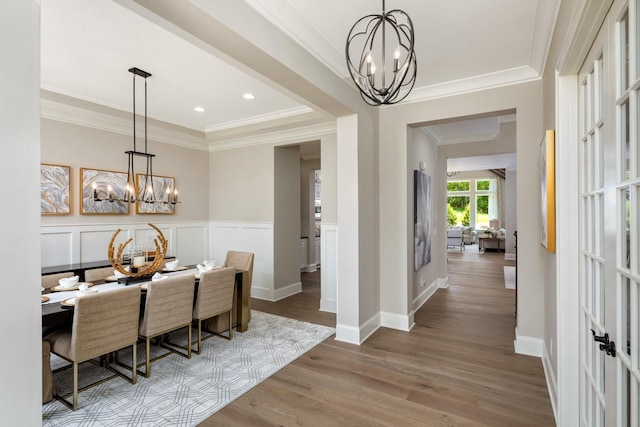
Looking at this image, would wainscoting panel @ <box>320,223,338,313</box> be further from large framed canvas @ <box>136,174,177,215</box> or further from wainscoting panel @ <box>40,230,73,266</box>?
wainscoting panel @ <box>40,230,73,266</box>

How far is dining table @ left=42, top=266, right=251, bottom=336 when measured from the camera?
2.33 meters

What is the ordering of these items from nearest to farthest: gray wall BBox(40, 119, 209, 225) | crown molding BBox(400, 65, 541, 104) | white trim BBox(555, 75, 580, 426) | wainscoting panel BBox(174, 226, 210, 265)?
white trim BBox(555, 75, 580, 426), crown molding BBox(400, 65, 541, 104), gray wall BBox(40, 119, 209, 225), wainscoting panel BBox(174, 226, 210, 265)

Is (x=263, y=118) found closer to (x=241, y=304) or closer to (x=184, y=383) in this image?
(x=241, y=304)

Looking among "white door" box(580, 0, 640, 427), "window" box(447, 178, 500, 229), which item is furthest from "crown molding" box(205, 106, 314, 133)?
"window" box(447, 178, 500, 229)

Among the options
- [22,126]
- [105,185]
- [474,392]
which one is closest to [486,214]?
[474,392]

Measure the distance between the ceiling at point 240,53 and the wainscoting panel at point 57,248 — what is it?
172cm

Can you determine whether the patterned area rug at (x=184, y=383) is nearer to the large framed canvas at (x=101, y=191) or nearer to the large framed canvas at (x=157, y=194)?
the large framed canvas at (x=101, y=191)

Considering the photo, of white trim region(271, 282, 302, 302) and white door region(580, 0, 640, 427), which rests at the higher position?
white door region(580, 0, 640, 427)

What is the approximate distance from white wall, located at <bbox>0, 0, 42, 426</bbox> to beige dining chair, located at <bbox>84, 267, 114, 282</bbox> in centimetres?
298

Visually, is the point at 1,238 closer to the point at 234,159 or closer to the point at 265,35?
the point at 265,35

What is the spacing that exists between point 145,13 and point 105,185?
3495mm

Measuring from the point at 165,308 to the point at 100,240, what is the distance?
2.39 meters

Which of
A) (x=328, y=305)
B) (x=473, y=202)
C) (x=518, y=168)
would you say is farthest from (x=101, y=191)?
(x=473, y=202)

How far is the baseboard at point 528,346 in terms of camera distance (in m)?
3.13
